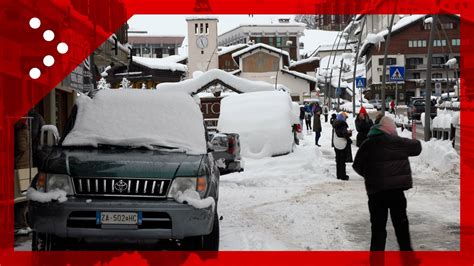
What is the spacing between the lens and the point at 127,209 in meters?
5.97

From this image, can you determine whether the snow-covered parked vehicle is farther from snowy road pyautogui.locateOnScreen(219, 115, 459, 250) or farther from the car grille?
snowy road pyautogui.locateOnScreen(219, 115, 459, 250)

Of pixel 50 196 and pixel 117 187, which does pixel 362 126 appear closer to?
pixel 117 187

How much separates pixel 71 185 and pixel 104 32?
14028 mm

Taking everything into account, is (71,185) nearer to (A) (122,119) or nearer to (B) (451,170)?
(A) (122,119)

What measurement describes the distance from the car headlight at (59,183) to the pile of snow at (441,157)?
11.6 m

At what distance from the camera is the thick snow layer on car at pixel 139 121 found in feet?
23.3

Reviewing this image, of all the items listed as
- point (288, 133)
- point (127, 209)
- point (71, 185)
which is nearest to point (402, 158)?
point (127, 209)

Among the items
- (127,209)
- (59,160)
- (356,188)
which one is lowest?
(356,188)

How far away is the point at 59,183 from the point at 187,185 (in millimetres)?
1238

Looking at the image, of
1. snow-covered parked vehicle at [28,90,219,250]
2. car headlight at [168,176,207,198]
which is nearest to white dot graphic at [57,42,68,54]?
snow-covered parked vehicle at [28,90,219,250]

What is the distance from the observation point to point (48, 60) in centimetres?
1311

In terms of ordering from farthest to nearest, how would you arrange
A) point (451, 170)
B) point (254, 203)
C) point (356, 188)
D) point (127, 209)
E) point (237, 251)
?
point (451, 170) < point (356, 188) < point (254, 203) < point (237, 251) < point (127, 209)

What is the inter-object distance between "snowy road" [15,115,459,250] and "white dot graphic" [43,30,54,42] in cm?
466

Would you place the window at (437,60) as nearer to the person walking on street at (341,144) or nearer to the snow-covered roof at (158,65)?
the snow-covered roof at (158,65)
